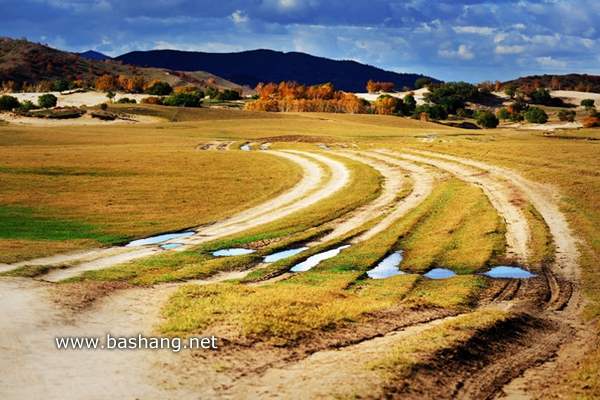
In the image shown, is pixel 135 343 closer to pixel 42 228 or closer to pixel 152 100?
pixel 42 228

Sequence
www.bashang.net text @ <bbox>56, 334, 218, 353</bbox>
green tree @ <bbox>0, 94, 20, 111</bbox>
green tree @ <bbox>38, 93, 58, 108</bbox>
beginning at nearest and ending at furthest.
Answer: www.bashang.net text @ <bbox>56, 334, 218, 353</bbox> → green tree @ <bbox>0, 94, 20, 111</bbox> → green tree @ <bbox>38, 93, 58, 108</bbox>

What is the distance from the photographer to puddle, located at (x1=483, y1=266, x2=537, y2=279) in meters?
29.0

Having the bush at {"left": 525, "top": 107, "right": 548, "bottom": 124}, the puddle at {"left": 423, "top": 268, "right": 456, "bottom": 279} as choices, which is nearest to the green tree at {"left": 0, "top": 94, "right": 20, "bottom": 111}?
the puddle at {"left": 423, "top": 268, "right": 456, "bottom": 279}

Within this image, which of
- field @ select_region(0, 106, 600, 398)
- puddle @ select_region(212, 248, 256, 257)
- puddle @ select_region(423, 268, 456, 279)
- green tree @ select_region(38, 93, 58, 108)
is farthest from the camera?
green tree @ select_region(38, 93, 58, 108)


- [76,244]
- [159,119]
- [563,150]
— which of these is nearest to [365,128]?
[159,119]

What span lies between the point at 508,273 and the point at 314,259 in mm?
9871

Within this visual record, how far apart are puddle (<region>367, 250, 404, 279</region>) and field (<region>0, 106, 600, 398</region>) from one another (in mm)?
448

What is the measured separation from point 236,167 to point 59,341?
52325 millimetres

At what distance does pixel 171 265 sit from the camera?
30.9 m

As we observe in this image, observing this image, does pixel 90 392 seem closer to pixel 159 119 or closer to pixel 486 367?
pixel 486 367

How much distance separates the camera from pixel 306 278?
94.0 ft

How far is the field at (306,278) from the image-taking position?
16.2 metres

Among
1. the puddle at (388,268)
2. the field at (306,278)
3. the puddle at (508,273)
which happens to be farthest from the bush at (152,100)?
the puddle at (508,273)

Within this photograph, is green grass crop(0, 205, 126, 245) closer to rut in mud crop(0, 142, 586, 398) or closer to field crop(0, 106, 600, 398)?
field crop(0, 106, 600, 398)
